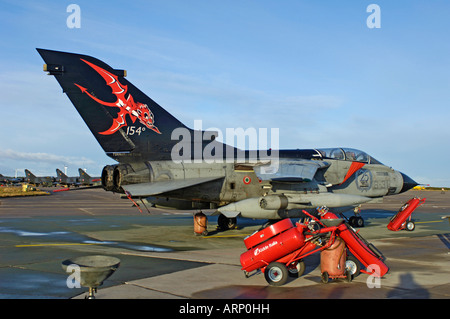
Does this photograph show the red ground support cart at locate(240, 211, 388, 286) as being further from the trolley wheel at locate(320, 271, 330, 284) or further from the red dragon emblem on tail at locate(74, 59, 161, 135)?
the red dragon emblem on tail at locate(74, 59, 161, 135)

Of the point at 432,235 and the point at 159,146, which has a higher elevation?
the point at 159,146

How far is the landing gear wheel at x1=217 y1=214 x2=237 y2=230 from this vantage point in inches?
683

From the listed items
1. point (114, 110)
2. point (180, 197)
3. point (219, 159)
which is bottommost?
point (180, 197)

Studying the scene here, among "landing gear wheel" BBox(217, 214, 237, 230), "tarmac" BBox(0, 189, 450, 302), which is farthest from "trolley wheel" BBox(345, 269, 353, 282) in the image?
"landing gear wheel" BBox(217, 214, 237, 230)

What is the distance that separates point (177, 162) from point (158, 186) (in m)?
1.80

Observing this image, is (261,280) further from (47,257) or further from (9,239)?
(9,239)

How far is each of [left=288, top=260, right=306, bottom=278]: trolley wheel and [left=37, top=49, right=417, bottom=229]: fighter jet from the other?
6036 millimetres

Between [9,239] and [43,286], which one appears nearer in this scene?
[43,286]

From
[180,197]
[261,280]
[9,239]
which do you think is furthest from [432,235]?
[9,239]

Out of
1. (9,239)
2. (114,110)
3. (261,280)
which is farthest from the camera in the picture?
(114,110)

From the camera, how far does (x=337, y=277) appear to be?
7.61 meters

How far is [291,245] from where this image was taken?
7.43 metres
